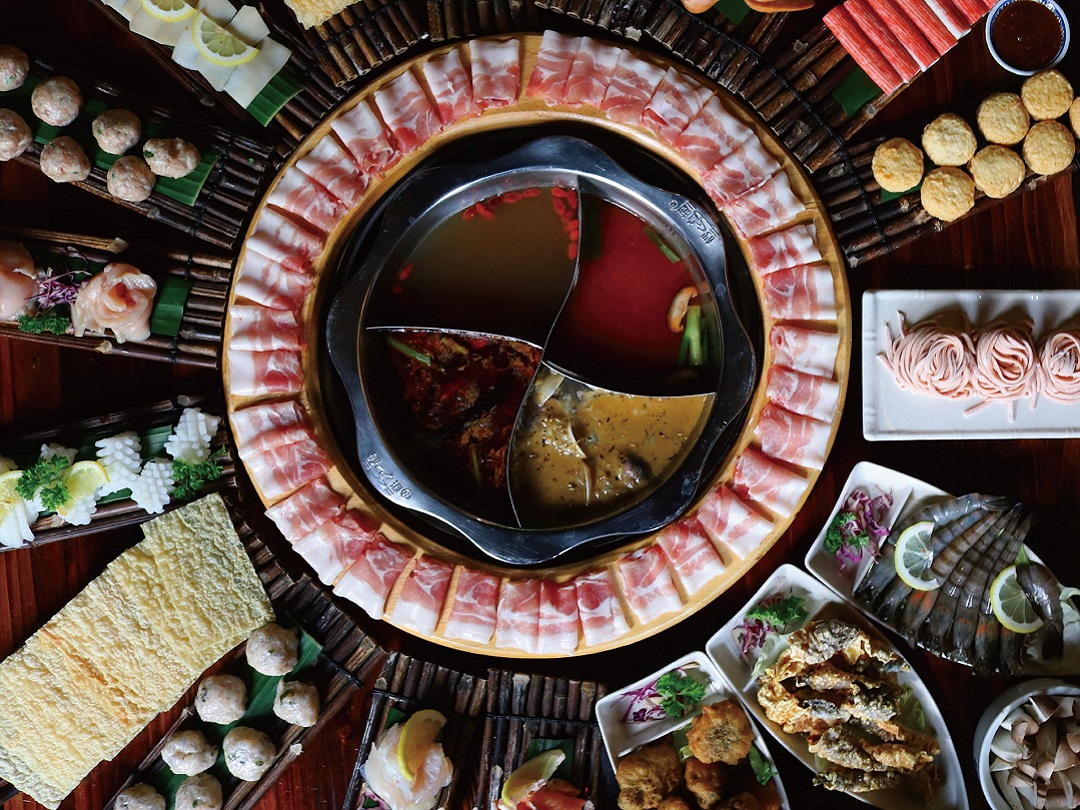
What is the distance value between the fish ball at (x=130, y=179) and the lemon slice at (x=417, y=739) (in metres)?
2.49

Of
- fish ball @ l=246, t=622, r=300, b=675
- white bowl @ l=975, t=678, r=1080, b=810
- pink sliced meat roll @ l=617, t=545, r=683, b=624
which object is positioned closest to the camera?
white bowl @ l=975, t=678, r=1080, b=810

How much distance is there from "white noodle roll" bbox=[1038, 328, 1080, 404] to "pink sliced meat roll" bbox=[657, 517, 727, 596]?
4.94 ft

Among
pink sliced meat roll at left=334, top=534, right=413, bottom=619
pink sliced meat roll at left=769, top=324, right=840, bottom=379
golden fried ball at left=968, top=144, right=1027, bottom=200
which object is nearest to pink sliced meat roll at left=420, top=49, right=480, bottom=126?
pink sliced meat roll at left=769, top=324, right=840, bottom=379

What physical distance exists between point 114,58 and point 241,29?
64 centimetres

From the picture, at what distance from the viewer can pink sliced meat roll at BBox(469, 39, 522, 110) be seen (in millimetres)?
3219

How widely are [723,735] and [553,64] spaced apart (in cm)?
280

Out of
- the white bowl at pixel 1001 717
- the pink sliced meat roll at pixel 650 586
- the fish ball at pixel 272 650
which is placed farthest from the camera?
the fish ball at pixel 272 650

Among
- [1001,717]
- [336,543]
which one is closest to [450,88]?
[336,543]

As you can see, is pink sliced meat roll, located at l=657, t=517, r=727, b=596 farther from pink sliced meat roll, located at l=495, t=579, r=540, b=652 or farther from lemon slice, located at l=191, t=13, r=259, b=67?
lemon slice, located at l=191, t=13, r=259, b=67

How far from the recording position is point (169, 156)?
3240 millimetres

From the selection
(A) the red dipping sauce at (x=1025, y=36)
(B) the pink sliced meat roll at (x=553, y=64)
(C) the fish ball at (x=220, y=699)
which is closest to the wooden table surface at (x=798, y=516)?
(A) the red dipping sauce at (x=1025, y=36)

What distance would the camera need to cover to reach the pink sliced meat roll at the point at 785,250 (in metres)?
3.17

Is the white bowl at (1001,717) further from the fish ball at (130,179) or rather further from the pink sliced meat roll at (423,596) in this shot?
the fish ball at (130,179)

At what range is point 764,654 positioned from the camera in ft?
10.7
